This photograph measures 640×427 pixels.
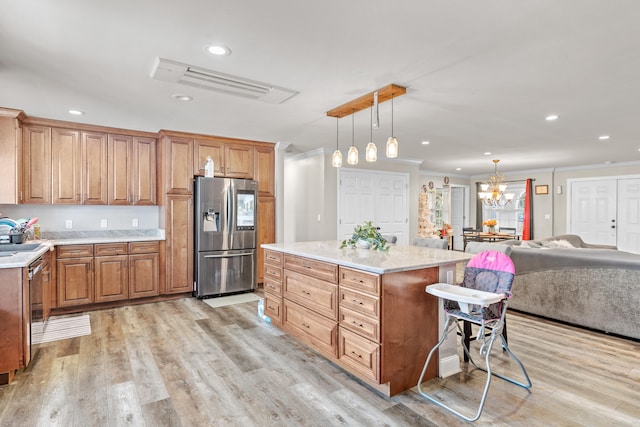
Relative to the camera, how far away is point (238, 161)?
17.3ft

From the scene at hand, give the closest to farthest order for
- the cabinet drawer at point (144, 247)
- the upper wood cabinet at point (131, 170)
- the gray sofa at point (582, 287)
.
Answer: the gray sofa at point (582, 287), the cabinet drawer at point (144, 247), the upper wood cabinet at point (131, 170)

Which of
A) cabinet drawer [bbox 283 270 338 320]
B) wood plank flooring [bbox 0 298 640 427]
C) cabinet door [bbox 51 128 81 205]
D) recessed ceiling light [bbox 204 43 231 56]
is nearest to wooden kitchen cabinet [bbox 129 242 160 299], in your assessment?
cabinet door [bbox 51 128 81 205]

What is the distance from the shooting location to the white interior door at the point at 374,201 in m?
6.53

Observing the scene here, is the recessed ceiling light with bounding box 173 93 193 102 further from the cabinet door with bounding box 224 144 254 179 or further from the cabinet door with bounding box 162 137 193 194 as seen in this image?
the cabinet door with bounding box 224 144 254 179

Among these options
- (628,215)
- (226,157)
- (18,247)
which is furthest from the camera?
(628,215)

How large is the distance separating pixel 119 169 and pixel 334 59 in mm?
3621

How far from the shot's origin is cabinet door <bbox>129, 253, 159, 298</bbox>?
15.0ft

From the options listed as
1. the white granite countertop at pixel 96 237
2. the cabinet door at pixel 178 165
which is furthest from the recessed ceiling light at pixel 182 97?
the white granite countertop at pixel 96 237

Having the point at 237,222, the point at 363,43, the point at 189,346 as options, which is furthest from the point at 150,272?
the point at 363,43

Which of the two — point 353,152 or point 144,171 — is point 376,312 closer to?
point 353,152

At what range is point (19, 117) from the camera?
392 cm

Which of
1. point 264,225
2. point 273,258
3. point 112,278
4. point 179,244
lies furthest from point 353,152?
point 112,278

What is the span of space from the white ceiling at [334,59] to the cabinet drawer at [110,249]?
60.8 inches

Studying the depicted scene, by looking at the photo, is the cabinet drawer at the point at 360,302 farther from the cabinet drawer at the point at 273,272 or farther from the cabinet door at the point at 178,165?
the cabinet door at the point at 178,165
